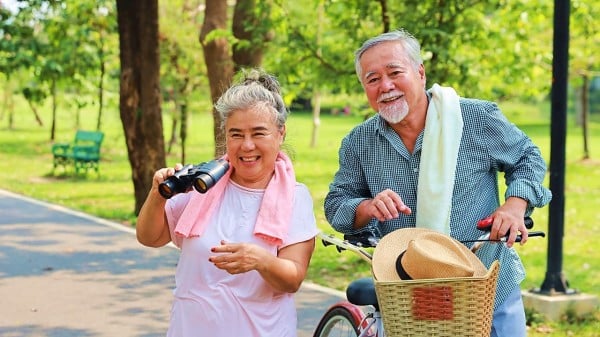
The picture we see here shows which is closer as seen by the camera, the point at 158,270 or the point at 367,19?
the point at 158,270

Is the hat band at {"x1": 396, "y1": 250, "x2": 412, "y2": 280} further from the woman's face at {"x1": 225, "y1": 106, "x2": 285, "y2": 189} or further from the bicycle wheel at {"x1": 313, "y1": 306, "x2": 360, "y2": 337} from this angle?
the bicycle wheel at {"x1": 313, "y1": 306, "x2": 360, "y2": 337}

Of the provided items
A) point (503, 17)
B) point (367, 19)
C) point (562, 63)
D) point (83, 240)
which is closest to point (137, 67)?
point (83, 240)

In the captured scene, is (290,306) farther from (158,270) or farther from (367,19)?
(367,19)

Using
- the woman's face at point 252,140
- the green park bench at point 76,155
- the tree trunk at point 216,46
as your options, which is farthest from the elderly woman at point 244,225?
the green park bench at point 76,155

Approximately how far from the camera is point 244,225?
3.68m

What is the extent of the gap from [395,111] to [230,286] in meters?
0.90

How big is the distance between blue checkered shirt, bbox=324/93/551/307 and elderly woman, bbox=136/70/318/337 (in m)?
0.45

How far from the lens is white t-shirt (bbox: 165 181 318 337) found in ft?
12.0

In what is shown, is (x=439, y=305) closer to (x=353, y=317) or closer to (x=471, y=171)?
(x=471, y=171)

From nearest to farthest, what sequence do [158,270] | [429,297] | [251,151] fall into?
[429,297] < [251,151] < [158,270]

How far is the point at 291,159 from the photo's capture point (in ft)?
13.1

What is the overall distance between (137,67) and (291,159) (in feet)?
33.5

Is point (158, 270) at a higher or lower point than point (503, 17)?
lower

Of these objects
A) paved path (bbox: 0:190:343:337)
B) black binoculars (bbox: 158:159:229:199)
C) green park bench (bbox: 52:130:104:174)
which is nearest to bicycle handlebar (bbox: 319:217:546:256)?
black binoculars (bbox: 158:159:229:199)
